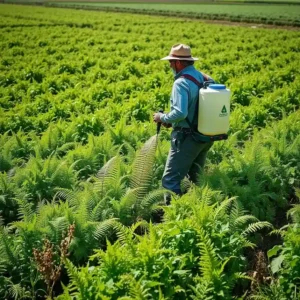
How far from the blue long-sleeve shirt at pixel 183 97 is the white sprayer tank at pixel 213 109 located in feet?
0.43

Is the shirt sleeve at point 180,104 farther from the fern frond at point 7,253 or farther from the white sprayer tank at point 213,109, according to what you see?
the fern frond at point 7,253

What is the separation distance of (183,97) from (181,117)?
0.79 feet

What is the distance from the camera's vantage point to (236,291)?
4.21 m

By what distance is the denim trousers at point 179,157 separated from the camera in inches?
213

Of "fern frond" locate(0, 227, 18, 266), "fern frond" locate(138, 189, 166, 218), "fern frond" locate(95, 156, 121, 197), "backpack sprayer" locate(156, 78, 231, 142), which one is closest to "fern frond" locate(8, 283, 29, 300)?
"fern frond" locate(0, 227, 18, 266)

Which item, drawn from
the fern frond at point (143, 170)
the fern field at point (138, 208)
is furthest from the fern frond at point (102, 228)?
the fern frond at point (143, 170)

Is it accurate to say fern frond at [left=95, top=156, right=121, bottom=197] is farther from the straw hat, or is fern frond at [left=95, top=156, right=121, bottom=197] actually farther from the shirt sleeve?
the straw hat

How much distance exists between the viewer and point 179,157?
18.0 ft

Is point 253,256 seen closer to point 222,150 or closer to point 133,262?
point 133,262

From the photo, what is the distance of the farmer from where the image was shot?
5141mm

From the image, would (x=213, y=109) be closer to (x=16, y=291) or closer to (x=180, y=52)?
(x=180, y=52)

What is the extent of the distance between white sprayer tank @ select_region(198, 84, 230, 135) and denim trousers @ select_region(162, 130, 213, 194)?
253 mm

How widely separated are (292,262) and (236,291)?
28.6 inches

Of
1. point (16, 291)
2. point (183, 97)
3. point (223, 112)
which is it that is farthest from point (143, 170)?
point (16, 291)
